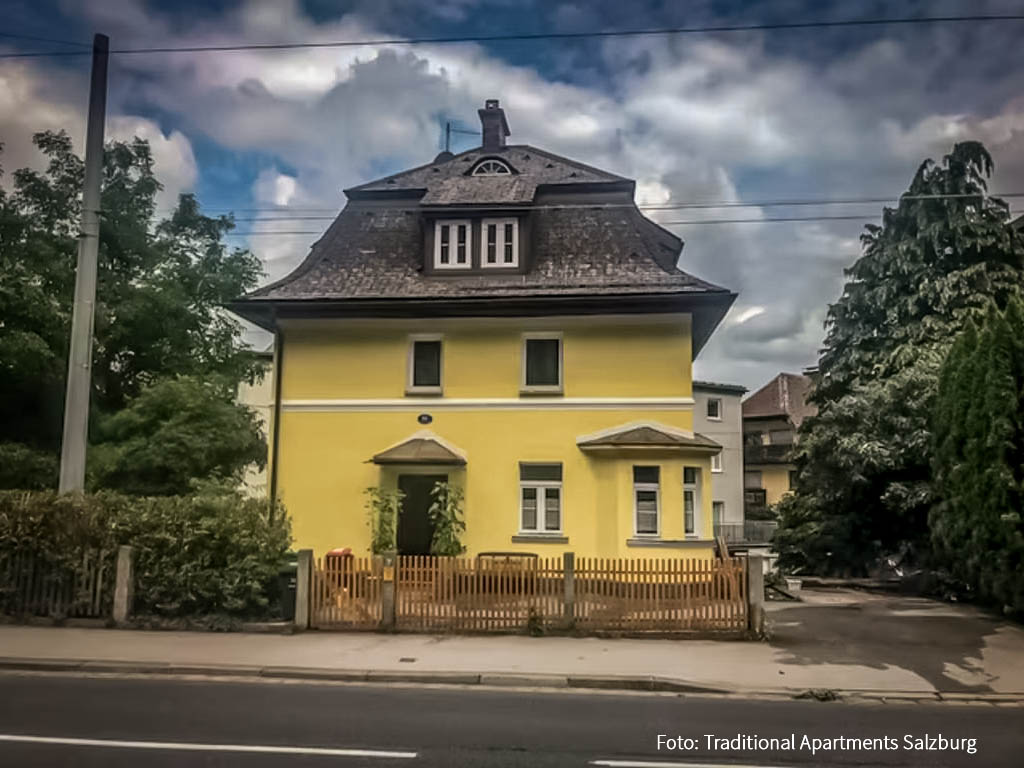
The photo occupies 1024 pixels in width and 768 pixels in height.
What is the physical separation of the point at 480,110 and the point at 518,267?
717 cm

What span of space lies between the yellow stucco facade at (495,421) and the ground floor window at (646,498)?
13cm

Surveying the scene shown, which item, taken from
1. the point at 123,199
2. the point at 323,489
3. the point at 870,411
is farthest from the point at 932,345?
the point at 123,199

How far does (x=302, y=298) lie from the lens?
684 inches

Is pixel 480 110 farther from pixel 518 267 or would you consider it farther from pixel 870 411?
pixel 870 411

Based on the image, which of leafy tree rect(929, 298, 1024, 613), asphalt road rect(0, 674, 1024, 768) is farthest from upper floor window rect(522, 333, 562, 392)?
asphalt road rect(0, 674, 1024, 768)

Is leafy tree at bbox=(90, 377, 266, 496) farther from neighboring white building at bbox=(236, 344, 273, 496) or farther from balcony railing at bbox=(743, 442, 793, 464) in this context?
balcony railing at bbox=(743, 442, 793, 464)

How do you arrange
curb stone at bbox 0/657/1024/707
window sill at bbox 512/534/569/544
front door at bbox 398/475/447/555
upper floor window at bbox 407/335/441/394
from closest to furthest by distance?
curb stone at bbox 0/657/1024/707 < window sill at bbox 512/534/569/544 < front door at bbox 398/475/447/555 < upper floor window at bbox 407/335/441/394

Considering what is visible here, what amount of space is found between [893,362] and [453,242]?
13.3 metres

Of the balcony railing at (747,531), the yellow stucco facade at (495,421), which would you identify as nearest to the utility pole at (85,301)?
the yellow stucco facade at (495,421)

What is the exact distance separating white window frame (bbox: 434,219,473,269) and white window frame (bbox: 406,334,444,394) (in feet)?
5.76

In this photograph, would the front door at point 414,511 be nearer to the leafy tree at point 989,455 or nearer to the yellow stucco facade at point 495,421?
the yellow stucco facade at point 495,421

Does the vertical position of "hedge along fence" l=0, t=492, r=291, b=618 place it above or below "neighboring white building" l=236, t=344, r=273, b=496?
below

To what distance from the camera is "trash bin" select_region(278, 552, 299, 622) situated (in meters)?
11.9

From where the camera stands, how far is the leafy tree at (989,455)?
1252 cm
